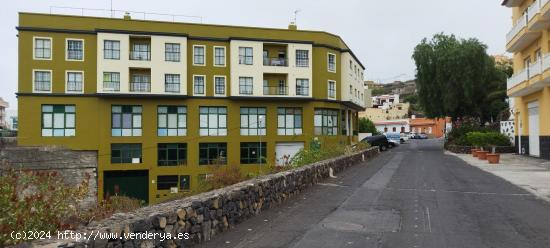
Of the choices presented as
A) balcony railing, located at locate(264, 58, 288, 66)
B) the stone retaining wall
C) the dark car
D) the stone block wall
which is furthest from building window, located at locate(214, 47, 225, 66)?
the stone retaining wall

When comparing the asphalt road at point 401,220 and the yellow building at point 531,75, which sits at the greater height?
the yellow building at point 531,75

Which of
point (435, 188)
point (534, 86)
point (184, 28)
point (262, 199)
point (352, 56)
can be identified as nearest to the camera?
point (262, 199)

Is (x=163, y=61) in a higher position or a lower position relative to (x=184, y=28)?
lower

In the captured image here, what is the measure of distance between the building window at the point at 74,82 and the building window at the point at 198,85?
33.7 ft

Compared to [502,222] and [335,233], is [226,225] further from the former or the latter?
[502,222]

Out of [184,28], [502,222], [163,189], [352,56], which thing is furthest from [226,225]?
[352,56]

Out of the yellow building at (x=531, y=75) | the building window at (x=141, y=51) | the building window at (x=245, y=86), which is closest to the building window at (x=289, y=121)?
the building window at (x=245, y=86)

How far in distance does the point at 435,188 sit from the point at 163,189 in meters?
32.5

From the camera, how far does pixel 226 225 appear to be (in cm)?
898

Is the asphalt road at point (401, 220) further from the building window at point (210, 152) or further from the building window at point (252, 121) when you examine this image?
the building window at point (252, 121)

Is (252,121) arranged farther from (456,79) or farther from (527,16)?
(527,16)

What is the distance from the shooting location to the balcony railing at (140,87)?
44344 mm

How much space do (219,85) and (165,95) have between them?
5592 millimetres

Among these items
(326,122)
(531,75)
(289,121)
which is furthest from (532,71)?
(289,121)
